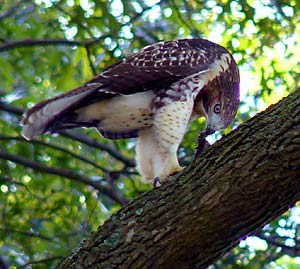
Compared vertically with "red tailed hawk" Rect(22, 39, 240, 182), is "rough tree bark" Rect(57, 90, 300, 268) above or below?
below

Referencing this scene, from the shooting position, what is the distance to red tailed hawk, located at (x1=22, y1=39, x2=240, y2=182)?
5270 millimetres

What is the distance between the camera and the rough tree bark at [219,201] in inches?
146

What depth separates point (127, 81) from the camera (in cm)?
535

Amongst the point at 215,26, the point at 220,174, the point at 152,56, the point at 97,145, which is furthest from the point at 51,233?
the point at 220,174

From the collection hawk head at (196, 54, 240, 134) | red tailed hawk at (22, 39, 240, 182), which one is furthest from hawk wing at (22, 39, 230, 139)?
hawk head at (196, 54, 240, 134)

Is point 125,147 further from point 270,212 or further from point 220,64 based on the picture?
point 270,212

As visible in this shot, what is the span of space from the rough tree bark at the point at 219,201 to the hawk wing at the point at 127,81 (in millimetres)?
1284

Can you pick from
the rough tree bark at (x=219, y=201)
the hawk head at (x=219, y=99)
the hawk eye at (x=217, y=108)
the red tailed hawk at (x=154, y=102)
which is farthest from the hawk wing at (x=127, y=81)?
the rough tree bark at (x=219, y=201)

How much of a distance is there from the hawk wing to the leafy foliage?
1.14 meters

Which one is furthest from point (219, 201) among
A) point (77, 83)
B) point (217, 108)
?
point (77, 83)

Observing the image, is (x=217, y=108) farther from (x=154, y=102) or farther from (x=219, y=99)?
(x=154, y=102)

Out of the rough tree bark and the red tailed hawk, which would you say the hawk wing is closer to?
the red tailed hawk

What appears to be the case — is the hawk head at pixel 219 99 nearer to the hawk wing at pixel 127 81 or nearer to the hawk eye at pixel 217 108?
the hawk eye at pixel 217 108

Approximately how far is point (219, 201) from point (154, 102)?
5.67 feet
